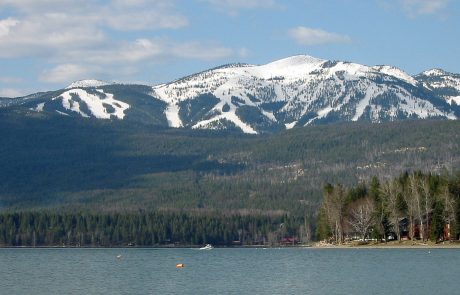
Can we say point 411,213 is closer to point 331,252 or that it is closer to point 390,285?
point 331,252

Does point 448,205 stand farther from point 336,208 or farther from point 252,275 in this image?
point 252,275

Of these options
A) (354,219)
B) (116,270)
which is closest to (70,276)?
(116,270)

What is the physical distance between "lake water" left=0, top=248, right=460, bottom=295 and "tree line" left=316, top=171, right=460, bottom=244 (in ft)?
18.1

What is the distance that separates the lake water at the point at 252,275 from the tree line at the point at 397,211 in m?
5.51

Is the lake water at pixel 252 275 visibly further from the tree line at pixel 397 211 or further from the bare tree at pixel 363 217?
the bare tree at pixel 363 217

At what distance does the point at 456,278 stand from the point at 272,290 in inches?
637

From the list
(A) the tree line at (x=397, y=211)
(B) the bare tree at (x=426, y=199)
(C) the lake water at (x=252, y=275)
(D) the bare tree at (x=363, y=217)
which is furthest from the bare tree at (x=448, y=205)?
(D) the bare tree at (x=363, y=217)

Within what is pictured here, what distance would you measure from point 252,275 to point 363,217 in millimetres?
50442

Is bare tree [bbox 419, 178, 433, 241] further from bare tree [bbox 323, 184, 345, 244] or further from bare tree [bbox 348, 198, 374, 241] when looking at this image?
bare tree [bbox 323, 184, 345, 244]

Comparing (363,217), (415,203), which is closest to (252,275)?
(415,203)

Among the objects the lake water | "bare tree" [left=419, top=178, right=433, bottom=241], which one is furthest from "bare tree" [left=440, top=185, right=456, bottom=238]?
the lake water

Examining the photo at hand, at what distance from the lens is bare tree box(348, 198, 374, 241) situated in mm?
151125

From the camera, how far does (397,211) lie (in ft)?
483

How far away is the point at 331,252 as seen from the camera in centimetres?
14688
